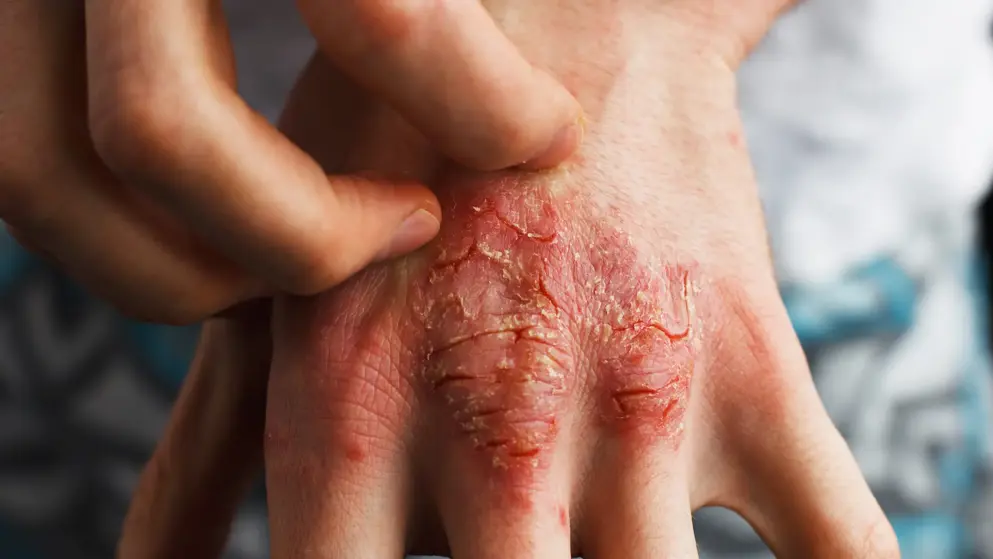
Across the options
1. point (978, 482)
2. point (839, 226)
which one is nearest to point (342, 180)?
point (839, 226)

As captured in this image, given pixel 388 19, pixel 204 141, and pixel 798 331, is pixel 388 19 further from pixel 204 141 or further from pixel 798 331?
pixel 798 331

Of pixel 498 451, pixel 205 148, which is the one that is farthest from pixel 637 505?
pixel 205 148

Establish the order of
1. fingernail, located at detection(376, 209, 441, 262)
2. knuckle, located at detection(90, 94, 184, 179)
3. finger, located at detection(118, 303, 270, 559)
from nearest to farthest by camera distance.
A: knuckle, located at detection(90, 94, 184, 179), fingernail, located at detection(376, 209, 441, 262), finger, located at detection(118, 303, 270, 559)

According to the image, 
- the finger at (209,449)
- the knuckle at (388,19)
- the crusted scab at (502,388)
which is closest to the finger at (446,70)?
the knuckle at (388,19)

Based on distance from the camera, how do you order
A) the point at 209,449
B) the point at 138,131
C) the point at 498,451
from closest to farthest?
1. the point at 138,131
2. the point at 498,451
3. the point at 209,449

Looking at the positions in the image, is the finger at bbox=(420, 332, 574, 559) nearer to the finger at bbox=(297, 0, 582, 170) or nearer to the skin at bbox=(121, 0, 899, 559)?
the skin at bbox=(121, 0, 899, 559)

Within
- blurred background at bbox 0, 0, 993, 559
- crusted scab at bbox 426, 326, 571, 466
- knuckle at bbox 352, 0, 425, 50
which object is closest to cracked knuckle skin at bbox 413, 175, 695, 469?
crusted scab at bbox 426, 326, 571, 466

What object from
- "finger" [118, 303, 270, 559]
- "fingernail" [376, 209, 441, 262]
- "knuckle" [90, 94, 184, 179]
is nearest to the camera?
"knuckle" [90, 94, 184, 179]

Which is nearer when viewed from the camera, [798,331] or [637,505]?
[637,505]
